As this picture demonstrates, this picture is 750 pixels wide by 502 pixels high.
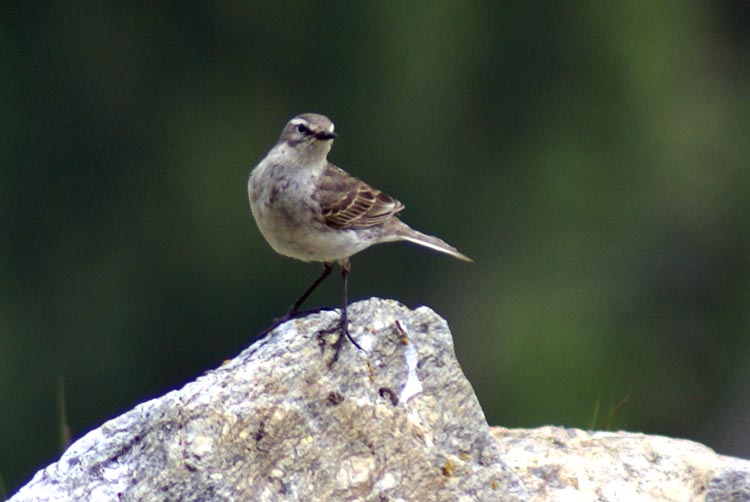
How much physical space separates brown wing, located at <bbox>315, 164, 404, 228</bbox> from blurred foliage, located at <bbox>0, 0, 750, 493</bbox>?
1809cm

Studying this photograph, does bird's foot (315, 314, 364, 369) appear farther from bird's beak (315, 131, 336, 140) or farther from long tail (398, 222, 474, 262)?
long tail (398, 222, 474, 262)

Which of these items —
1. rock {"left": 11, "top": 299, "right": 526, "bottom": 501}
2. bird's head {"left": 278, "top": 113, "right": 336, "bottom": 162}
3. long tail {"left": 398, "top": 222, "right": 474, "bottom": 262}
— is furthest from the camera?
long tail {"left": 398, "top": 222, "right": 474, "bottom": 262}

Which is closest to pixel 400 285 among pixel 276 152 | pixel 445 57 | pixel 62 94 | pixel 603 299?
pixel 603 299

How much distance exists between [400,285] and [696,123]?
7.96 metres

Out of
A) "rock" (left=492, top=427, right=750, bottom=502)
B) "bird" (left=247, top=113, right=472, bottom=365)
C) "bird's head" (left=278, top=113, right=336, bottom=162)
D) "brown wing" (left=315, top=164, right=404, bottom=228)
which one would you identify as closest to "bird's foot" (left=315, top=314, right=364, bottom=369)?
Result: "bird" (left=247, top=113, right=472, bottom=365)

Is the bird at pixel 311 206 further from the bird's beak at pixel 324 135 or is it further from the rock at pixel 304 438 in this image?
the rock at pixel 304 438

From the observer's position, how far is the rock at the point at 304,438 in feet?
18.7

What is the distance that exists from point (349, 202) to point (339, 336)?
138cm

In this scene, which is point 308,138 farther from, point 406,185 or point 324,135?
point 406,185

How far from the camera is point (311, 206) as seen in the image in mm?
7402

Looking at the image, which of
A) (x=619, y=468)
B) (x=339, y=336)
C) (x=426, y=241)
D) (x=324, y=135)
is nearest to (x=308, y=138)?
(x=324, y=135)

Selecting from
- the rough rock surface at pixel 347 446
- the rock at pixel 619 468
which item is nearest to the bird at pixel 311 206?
the rough rock surface at pixel 347 446

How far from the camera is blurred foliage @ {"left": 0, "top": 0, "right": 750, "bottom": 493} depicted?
94.1 feet

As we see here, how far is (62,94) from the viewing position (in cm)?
3294
